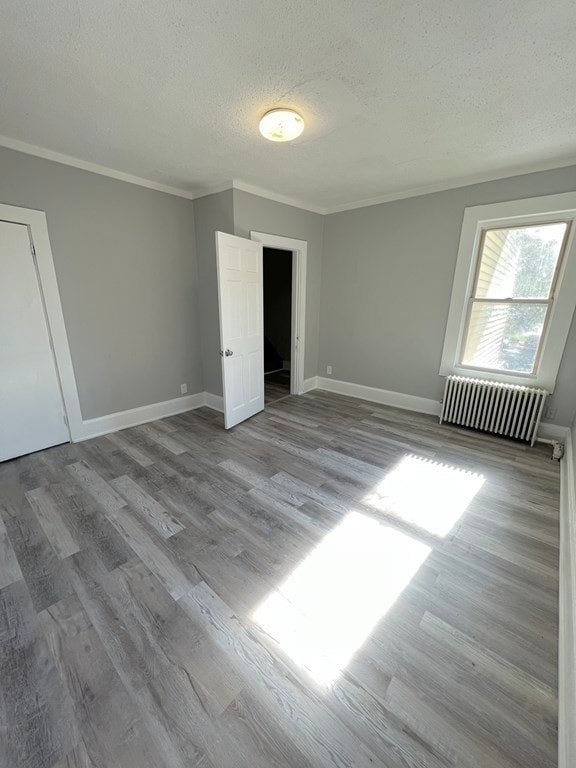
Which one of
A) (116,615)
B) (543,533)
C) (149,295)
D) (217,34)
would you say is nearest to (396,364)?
(543,533)

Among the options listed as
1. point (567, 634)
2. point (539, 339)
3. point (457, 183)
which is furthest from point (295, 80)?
point (539, 339)

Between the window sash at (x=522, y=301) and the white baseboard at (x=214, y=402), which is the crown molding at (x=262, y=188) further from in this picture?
the white baseboard at (x=214, y=402)

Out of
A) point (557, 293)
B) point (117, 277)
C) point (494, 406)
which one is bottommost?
point (494, 406)

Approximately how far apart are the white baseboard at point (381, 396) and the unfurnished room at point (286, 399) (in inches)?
1.6

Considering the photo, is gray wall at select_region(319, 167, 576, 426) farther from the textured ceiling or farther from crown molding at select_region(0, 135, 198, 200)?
crown molding at select_region(0, 135, 198, 200)

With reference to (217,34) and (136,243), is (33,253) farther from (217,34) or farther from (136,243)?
(217,34)

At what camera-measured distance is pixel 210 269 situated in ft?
12.1

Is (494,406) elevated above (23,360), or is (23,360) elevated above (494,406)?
(23,360)

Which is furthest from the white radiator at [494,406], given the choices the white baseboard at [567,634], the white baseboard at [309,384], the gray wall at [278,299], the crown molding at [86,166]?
the crown molding at [86,166]

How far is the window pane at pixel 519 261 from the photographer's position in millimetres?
2973

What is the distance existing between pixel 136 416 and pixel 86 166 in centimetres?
251

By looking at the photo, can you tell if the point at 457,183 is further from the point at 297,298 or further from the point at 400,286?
the point at 297,298

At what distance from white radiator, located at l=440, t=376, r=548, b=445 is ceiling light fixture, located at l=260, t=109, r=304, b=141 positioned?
2.91 m

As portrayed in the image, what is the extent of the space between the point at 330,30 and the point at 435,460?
3.03 meters
